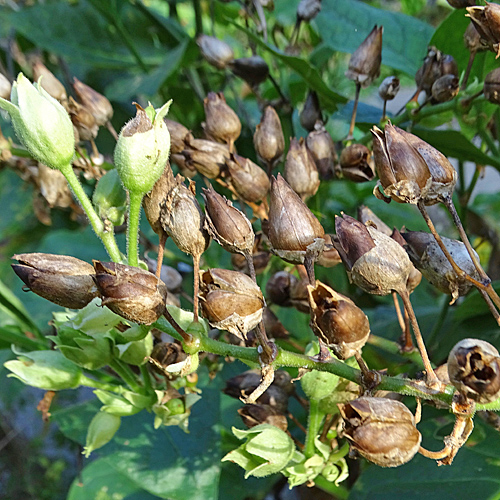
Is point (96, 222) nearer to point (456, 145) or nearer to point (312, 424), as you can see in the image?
point (312, 424)

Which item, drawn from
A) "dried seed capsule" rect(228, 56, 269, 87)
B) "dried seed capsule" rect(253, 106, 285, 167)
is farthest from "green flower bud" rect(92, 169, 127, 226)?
"dried seed capsule" rect(228, 56, 269, 87)

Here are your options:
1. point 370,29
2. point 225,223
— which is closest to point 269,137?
point 225,223

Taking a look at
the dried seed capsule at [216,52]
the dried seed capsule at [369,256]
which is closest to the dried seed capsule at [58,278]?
the dried seed capsule at [369,256]

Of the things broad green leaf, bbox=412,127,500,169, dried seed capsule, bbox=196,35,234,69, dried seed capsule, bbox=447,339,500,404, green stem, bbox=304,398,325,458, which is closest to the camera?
dried seed capsule, bbox=447,339,500,404

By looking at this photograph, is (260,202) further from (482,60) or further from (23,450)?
(23,450)

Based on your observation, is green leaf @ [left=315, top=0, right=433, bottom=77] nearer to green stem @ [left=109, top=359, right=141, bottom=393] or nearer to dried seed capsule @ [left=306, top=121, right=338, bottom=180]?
dried seed capsule @ [left=306, top=121, right=338, bottom=180]

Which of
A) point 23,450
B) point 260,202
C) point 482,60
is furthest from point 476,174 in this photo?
point 23,450

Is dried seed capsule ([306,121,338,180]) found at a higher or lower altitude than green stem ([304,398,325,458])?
higher
